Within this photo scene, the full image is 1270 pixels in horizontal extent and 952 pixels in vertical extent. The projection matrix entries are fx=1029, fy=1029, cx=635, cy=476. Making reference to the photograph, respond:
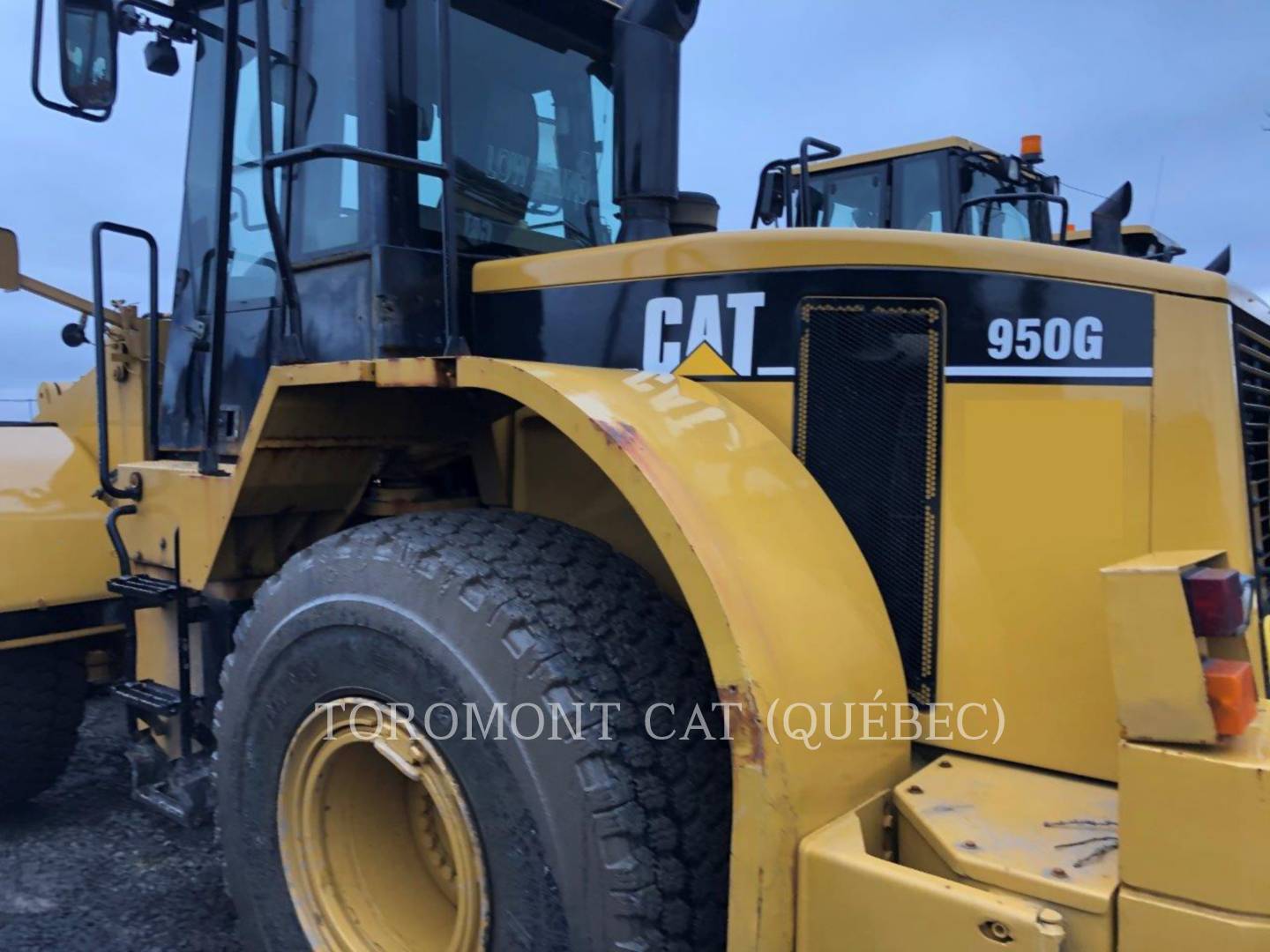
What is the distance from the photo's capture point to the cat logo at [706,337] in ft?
7.45

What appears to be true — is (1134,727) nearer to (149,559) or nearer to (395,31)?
(395,31)

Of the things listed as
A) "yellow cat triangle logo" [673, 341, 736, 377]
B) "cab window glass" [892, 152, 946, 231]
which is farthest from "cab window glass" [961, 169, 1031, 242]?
"yellow cat triangle logo" [673, 341, 736, 377]

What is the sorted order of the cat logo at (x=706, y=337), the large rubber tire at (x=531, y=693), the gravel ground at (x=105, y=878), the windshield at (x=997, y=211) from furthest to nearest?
the windshield at (x=997, y=211), the gravel ground at (x=105, y=878), the cat logo at (x=706, y=337), the large rubber tire at (x=531, y=693)

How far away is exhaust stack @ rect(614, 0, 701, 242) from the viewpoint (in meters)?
2.60

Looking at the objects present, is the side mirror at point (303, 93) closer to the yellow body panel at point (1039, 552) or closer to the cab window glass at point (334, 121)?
the cab window glass at point (334, 121)

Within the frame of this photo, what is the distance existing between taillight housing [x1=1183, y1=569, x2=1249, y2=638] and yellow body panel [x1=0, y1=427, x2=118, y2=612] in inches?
132

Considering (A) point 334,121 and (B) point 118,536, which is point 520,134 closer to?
(A) point 334,121

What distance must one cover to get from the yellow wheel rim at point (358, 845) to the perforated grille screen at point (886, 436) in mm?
1085

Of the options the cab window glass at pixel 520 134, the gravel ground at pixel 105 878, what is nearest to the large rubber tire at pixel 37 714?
the gravel ground at pixel 105 878

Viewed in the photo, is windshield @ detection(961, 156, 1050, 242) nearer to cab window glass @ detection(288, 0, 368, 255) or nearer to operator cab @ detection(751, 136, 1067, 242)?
operator cab @ detection(751, 136, 1067, 242)

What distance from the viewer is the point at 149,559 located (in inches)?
128

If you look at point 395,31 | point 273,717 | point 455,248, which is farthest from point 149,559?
point 395,31

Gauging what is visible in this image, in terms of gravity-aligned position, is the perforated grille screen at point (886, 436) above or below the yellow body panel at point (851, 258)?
below

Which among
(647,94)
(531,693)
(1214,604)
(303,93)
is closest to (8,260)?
(303,93)
